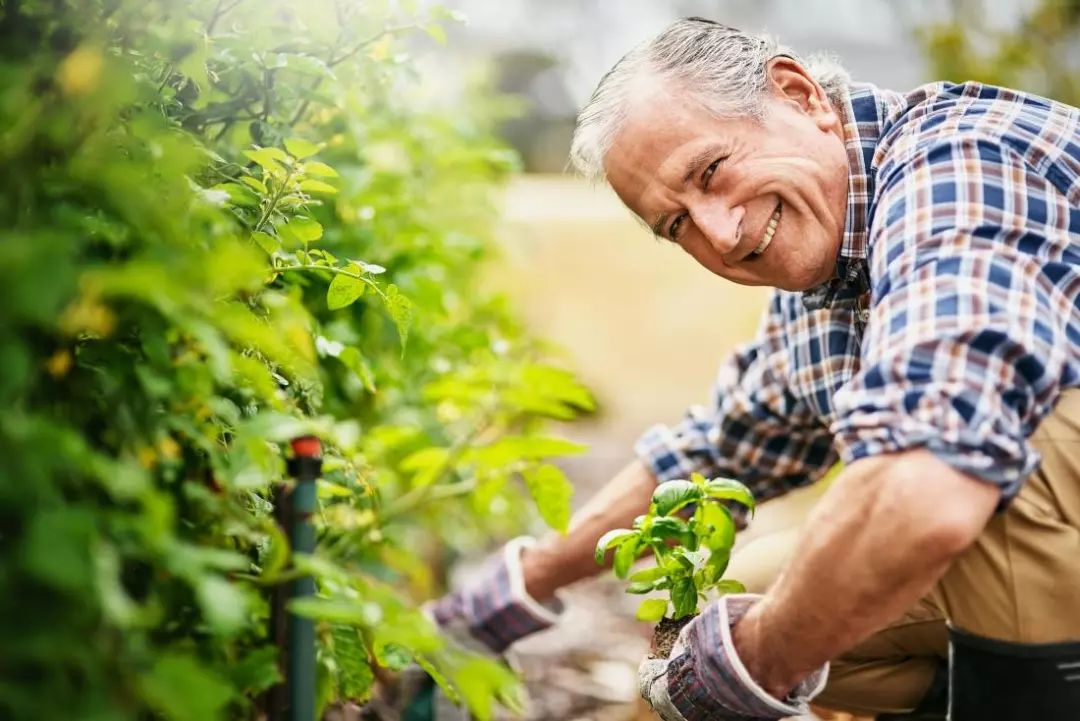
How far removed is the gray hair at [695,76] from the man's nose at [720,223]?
0.45 ft

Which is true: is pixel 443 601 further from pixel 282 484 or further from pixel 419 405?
pixel 282 484

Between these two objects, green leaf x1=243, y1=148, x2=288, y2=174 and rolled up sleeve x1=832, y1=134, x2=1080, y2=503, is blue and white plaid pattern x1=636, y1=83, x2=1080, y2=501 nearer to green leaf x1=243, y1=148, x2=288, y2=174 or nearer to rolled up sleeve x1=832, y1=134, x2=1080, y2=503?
rolled up sleeve x1=832, y1=134, x2=1080, y2=503

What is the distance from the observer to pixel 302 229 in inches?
51.5

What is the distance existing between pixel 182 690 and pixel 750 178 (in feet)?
3.62

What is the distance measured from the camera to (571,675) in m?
2.75

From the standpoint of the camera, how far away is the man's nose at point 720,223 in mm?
1587

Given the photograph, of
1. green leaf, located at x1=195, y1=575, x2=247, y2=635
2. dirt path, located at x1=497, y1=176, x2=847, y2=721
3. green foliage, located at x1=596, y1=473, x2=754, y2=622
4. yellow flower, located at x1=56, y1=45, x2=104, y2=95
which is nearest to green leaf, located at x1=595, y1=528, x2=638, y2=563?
green foliage, located at x1=596, y1=473, x2=754, y2=622

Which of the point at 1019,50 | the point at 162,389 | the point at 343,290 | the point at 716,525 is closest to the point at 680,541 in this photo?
the point at 716,525

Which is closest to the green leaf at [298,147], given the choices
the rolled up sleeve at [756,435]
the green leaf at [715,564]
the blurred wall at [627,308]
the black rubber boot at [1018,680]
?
the green leaf at [715,564]

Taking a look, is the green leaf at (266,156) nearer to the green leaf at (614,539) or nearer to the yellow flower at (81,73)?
the yellow flower at (81,73)

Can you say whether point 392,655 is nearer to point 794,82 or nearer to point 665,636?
point 665,636

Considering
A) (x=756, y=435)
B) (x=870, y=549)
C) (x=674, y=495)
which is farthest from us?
(x=756, y=435)

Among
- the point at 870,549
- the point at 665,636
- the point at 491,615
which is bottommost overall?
the point at 491,615

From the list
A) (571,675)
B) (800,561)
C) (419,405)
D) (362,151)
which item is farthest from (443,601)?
(800,561)
